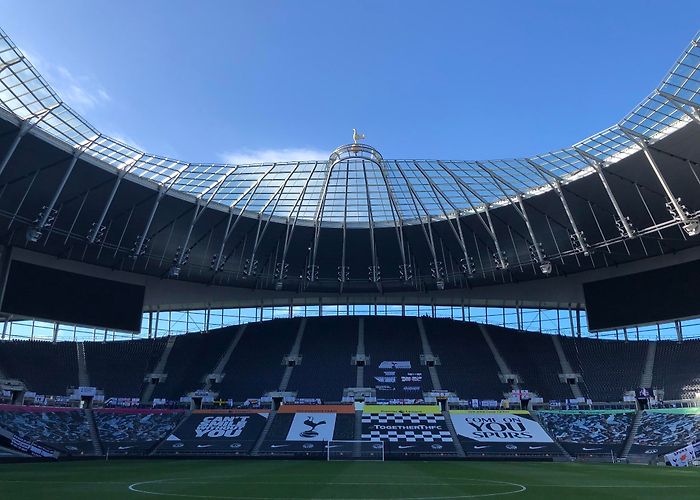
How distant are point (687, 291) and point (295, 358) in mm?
40418

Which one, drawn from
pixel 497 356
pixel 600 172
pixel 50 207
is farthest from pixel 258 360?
pixel 600 172

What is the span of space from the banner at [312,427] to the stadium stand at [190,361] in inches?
537

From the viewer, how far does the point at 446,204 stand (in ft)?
177

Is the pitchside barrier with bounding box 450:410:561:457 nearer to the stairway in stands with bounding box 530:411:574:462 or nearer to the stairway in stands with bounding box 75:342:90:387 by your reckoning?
the stairway in stands with bounding box 530:411:574:462

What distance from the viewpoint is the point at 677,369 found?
54.9 meters

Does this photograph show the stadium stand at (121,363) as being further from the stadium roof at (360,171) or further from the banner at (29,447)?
the stadium roof at (360,171)

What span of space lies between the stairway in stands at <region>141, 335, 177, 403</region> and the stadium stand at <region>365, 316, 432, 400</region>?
22293 millimetres

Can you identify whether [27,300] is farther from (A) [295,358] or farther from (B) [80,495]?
(B) [80,495]

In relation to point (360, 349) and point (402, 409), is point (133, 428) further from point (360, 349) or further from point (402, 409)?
point (360, 349)

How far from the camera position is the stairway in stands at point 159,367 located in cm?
5815

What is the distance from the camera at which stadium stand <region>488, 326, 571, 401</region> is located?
5803cm

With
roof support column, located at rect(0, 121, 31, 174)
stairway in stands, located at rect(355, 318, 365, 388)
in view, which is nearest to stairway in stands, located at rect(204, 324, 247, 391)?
stairway in stands, located at rect(355, 318, 365, 388)

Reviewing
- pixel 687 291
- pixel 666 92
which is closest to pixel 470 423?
pixel 687 291

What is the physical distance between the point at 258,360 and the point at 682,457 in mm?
40226
